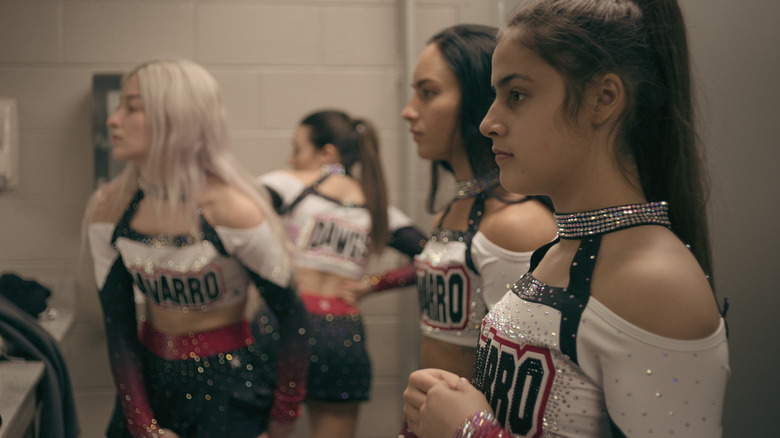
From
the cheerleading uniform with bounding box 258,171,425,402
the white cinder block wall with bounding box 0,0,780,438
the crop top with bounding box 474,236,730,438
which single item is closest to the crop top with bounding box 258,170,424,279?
the cheerleading uniform with bounding box 258,171,425,402

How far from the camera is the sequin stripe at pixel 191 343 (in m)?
1.85

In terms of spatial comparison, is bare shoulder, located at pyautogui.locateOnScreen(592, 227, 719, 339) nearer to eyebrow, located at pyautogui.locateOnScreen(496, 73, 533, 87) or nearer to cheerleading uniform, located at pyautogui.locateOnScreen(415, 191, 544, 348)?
eyebrow, located at pyautogui.locateOnScreen(496, 73, 533, 87)

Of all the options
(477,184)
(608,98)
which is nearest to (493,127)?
(608,98)

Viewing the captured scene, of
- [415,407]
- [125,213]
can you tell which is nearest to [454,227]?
[415,407]

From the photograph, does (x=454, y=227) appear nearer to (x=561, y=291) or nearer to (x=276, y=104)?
(x=561, y=291)

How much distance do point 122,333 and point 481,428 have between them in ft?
4.38

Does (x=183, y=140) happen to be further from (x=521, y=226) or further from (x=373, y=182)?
(x=521, y=226)

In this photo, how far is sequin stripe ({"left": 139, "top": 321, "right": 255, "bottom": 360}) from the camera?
1.85m

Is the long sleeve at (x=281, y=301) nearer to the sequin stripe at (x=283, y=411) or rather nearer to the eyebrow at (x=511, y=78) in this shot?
the sequin stripe at (x=283, y=411)

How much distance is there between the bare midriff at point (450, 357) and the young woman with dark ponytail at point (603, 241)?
49 cm

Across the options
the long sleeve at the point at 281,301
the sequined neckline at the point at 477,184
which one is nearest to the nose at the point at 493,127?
the sequined neckline at the point at 477,184

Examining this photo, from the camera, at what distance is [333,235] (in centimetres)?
250

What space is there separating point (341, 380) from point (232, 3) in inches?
66.1

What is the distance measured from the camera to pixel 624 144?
31.5 inches
